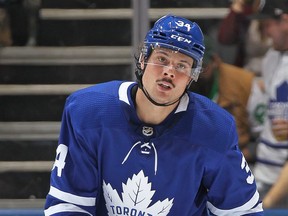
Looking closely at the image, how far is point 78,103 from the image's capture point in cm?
227

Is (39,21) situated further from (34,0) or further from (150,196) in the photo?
(150,196)

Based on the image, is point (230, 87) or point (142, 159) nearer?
point (142, 159)

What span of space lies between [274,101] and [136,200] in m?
1.58

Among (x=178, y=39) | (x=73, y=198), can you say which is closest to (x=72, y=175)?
(x=73, y=198)

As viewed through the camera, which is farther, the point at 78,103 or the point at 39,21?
the point at 39,21

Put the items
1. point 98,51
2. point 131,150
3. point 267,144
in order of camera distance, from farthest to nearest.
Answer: point 98,51 → point 267,144 → point 131,150

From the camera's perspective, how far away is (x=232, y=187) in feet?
7.47

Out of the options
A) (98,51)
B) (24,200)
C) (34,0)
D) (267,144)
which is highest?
(34,0)

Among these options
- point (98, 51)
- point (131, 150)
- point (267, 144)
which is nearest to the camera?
point (131, 150)

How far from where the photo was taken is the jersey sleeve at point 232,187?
2.25m

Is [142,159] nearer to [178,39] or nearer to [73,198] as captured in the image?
[73,198]

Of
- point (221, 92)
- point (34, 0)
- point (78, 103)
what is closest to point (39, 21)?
point (34, 0)

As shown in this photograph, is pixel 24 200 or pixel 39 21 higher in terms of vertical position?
pixel 39 21

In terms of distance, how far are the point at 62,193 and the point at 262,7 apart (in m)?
1.80
